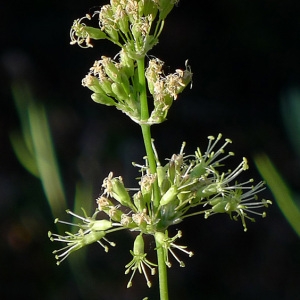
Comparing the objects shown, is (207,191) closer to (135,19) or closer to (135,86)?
(135,86)

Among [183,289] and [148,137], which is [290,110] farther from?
[148,137]

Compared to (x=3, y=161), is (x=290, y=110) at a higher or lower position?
lower

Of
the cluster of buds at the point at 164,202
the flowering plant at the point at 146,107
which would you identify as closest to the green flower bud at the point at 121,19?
the flowering plant at the point at 146,107

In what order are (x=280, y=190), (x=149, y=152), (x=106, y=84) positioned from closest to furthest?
(x=149, y=152) < (x=106, y=84) < (x=280, y=190)

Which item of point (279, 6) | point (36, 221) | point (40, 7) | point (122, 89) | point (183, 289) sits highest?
point (40, 7)

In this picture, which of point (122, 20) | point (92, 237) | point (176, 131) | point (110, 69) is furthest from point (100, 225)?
point (176, 131)

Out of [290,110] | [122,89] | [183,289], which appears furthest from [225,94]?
[122,89]

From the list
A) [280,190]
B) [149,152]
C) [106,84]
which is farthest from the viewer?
[280,190]

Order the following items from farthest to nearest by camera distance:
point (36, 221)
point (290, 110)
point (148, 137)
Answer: point (290, 110) → point (36, 221) → point (148, 137)
